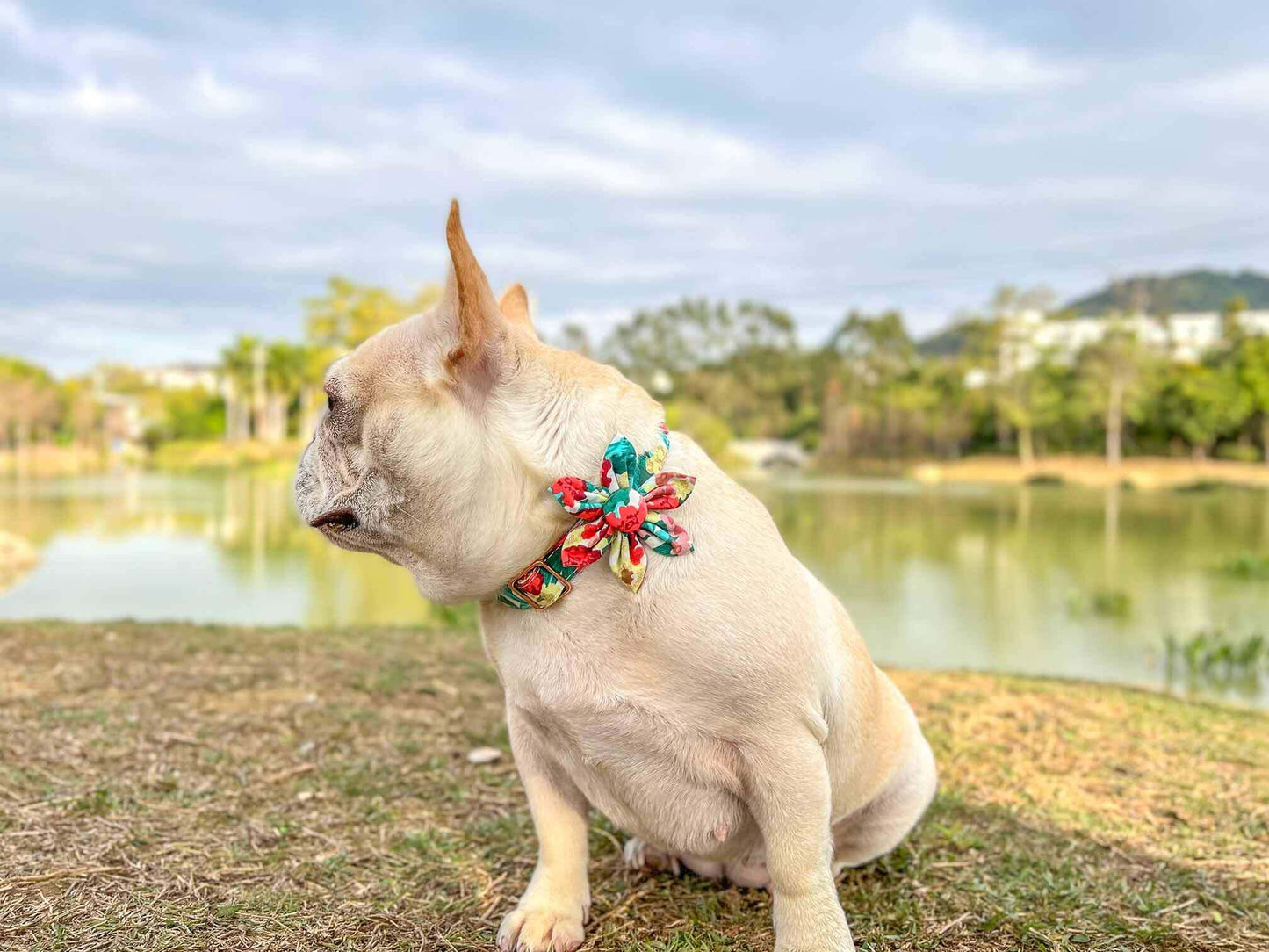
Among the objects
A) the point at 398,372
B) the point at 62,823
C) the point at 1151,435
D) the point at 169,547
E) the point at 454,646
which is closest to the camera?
the point at 398,372

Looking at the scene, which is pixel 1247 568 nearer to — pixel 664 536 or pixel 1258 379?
pixel 664 536

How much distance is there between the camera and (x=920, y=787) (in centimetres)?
271

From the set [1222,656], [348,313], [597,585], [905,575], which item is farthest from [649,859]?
[348,313]

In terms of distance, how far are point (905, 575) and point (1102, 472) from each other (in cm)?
3644

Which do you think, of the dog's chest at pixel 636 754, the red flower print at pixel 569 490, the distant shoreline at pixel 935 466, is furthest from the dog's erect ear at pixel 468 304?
the distant shoreline at pixel 935 466

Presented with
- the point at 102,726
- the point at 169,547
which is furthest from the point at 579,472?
the point at 169,547

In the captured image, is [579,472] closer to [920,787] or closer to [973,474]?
[920,787]

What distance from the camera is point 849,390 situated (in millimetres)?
69438

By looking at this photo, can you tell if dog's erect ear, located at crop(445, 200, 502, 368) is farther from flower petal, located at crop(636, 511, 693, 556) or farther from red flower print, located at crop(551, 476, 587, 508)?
flower petal, located at crop(636, 511, 693, 556)

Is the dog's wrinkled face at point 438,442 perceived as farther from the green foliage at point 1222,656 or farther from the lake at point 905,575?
the green foliage at point 1222,656

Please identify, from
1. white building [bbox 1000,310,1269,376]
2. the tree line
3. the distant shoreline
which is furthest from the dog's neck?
white building [bbox 1000,310,1269,376]

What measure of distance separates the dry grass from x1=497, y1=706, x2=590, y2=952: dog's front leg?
45.7 metres

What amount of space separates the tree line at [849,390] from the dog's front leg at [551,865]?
3065 cm

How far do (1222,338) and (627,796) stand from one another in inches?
2416
